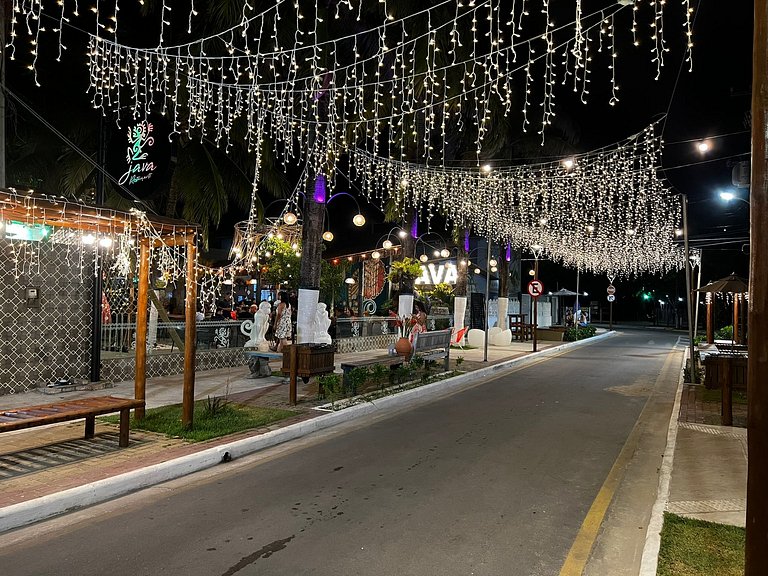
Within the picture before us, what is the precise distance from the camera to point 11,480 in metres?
5.76

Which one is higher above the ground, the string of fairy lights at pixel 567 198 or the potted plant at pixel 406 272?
the string of fairy lights at pixel 567 198

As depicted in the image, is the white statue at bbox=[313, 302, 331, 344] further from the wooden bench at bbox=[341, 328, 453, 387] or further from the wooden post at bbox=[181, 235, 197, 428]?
the wooden post at bbox=[181, 235, 197, 428]

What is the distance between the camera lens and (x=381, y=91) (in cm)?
1681

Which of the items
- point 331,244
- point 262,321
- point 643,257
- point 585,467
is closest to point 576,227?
point 643,257

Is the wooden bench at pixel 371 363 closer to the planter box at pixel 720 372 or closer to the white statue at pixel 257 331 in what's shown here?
the white statue at pixel 257 331

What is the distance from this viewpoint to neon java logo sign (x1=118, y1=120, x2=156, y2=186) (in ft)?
34.8

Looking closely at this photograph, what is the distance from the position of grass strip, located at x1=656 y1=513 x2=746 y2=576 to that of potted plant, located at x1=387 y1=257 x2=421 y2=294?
15.8 meters

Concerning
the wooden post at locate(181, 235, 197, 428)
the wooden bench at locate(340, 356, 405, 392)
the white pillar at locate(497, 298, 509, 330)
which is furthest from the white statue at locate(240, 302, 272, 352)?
the white pillar at locate(497, 298, 509, 330)

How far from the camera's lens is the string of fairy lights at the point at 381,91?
11586mm

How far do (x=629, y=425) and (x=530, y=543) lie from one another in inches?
226

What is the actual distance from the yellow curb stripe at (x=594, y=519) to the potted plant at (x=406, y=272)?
42.2 feet

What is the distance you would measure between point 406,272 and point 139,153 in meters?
11.7

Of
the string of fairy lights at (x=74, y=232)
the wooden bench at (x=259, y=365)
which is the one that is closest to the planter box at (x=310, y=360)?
the wooden bench at (x=259, y=365)

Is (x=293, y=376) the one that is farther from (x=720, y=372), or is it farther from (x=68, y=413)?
(x=720, y=372)
